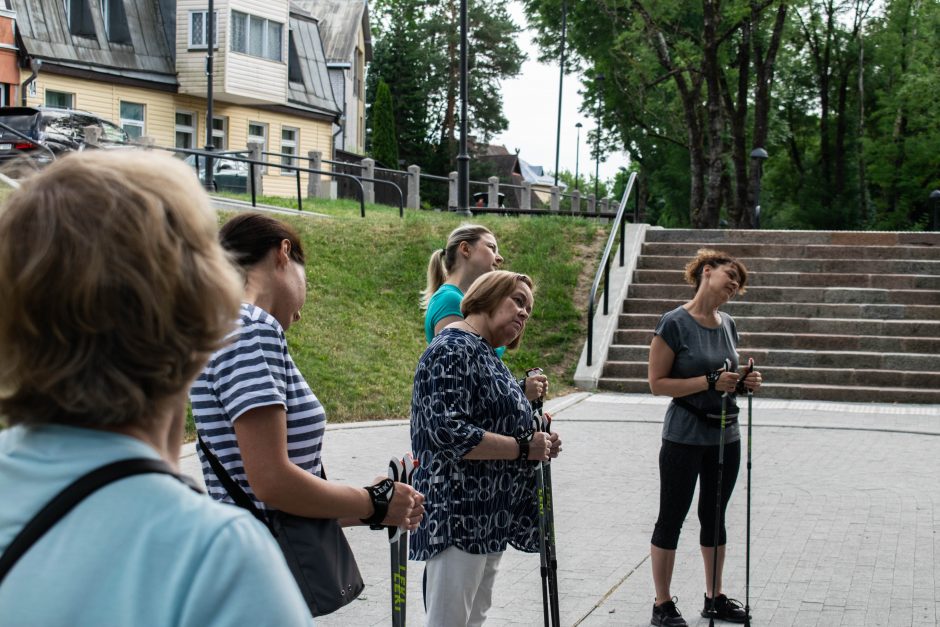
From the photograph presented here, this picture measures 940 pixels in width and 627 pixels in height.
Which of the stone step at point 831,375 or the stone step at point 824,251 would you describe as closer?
the stone step at point 831,375

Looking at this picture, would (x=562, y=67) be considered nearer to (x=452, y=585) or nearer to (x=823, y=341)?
(x=823, y=341)

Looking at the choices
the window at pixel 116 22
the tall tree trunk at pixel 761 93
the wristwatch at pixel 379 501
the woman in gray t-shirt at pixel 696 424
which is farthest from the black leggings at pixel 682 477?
the window at pixel 116 22

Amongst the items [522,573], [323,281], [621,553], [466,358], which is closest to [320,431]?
Result: [466,358]

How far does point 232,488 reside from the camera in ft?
9.21

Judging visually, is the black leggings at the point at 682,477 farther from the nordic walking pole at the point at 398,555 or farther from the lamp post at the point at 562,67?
the lamp post at the point at 562,67

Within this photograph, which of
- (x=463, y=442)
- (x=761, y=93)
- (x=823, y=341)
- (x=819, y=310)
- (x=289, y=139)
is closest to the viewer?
(x=463, y=442)

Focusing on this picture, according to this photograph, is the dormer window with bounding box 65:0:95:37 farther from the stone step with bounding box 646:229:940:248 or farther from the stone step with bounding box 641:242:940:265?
the stone step with bounding box 641:242:940:265

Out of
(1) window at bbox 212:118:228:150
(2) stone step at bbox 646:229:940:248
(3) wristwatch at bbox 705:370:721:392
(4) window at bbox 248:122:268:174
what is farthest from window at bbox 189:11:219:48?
(3) wristwatch at bbox 705:370:721:392

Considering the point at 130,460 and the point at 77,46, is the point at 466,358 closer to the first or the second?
the point at 130,460

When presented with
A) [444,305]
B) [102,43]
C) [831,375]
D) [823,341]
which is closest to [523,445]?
[444,305]

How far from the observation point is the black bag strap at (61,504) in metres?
1.28

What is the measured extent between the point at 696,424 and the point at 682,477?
27 centimetres

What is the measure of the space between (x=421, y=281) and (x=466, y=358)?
12.7 meters

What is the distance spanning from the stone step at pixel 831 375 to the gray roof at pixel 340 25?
40.4m
